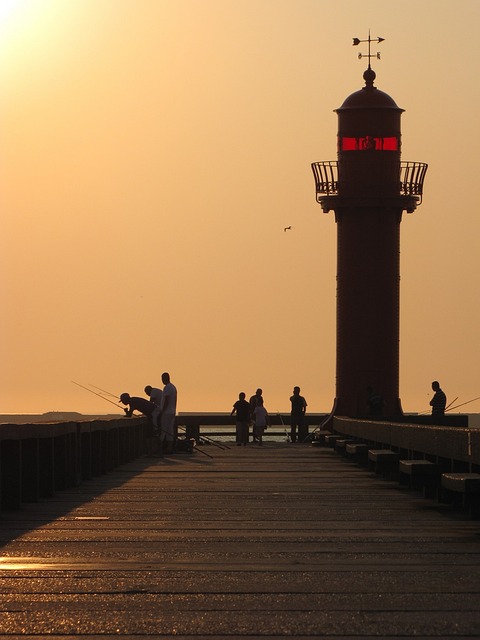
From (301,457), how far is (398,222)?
14.8 meters

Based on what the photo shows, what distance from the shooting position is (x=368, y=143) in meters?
38.9

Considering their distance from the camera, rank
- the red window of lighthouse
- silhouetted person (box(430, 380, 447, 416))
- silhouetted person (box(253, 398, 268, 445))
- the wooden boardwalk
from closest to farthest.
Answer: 1. the wooden boardwalk
2. silhouetted person (box(430, 380, 447, 416))
3. silhouetted person (box(253, 398, 268, 445))
4. the red window of lighthouse

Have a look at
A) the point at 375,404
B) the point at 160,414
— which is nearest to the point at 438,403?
the point at 375,404

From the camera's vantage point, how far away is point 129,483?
16.2m

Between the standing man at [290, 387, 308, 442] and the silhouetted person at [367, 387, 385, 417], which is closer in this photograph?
the silhouetted person at [367, 387, 385, 417]

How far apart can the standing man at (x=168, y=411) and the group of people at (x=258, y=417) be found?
10036 mm

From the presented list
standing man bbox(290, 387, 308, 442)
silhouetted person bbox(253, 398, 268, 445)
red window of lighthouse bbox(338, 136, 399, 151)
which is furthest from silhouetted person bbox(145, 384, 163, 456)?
red window of lighthouse bbox(338, 136, 399, 151)

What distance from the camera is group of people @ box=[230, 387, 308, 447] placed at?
122ft

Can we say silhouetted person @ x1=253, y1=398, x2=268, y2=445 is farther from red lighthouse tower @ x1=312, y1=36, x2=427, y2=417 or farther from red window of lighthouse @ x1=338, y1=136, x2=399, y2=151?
red window of lighthouse @ x1=338, y1=136, x2=399, y2=151

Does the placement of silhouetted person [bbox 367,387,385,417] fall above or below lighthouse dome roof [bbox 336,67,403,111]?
below

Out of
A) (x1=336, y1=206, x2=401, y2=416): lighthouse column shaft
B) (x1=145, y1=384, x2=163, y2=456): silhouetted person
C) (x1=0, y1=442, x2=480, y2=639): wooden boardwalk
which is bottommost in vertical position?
(x1=0, y1=442, x2=480, y2=639): wooden boardwalk

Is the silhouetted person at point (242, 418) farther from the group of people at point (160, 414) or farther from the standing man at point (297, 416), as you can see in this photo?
the group of people at point (160, 414)

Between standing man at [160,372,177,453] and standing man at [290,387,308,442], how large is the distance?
44.0 ft

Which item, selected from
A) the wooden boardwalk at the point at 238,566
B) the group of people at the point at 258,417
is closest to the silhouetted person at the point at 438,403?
the group of people at the point at 258,417
